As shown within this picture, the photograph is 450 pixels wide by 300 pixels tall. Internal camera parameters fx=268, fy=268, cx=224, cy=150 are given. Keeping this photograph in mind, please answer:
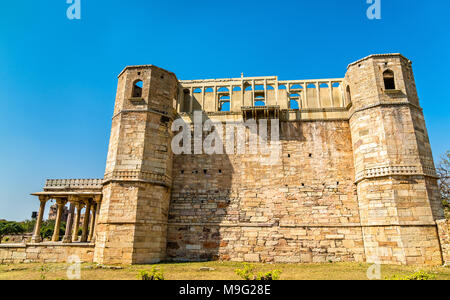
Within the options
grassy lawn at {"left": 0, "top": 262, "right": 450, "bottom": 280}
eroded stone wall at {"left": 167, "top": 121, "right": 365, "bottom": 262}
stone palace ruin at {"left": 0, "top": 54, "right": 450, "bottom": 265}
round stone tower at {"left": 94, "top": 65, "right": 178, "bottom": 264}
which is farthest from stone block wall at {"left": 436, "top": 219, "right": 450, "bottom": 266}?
round stone tower at {"left": 94, "top": 65, "right": 178, "bottom": 264}

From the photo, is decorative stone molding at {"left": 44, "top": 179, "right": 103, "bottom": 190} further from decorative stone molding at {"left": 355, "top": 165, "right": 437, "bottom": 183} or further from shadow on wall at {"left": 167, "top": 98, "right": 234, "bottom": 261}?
decorative stone molding at {"left": 355, "top": 165, "right": 437, "bottom": 183}

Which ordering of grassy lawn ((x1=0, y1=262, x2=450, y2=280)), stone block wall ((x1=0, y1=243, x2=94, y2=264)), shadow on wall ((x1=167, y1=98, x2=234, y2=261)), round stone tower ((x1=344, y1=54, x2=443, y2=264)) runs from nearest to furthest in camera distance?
grassy lawn ((x1=0, y1=262, x2=450, y2=280)) < round stone tower ((x1=344, y1=54, x2=443, y2=264)) < stone block wall ((x1=0, y1=243, x2=94, y2=264)) < shadow on wall ((x1=167, y1=98, x2=234, y2=261))

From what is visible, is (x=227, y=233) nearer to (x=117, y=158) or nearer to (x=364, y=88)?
(x=117, y=158)

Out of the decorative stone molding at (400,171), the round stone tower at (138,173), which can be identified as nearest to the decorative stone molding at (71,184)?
the round stone tower at (138,173)

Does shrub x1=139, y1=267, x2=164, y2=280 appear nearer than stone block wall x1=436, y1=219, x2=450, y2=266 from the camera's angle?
Yes

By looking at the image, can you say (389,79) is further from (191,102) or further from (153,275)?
(153,275)

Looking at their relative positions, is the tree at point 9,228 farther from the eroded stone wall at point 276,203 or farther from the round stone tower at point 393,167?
the round stone tower at point 393,167

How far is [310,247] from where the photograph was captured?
12.8 metres

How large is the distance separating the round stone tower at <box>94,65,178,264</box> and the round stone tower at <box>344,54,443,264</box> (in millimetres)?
9680

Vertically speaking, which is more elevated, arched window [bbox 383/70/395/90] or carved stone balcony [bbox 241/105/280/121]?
arched window [bbox 383/70/395/90]

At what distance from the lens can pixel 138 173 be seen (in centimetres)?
1277

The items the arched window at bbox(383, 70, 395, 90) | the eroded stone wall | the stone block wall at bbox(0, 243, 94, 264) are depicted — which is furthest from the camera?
the arched window at bbox(383, 70, 395, 90)

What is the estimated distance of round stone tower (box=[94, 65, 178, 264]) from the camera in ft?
39.4

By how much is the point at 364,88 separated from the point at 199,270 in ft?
38.5
